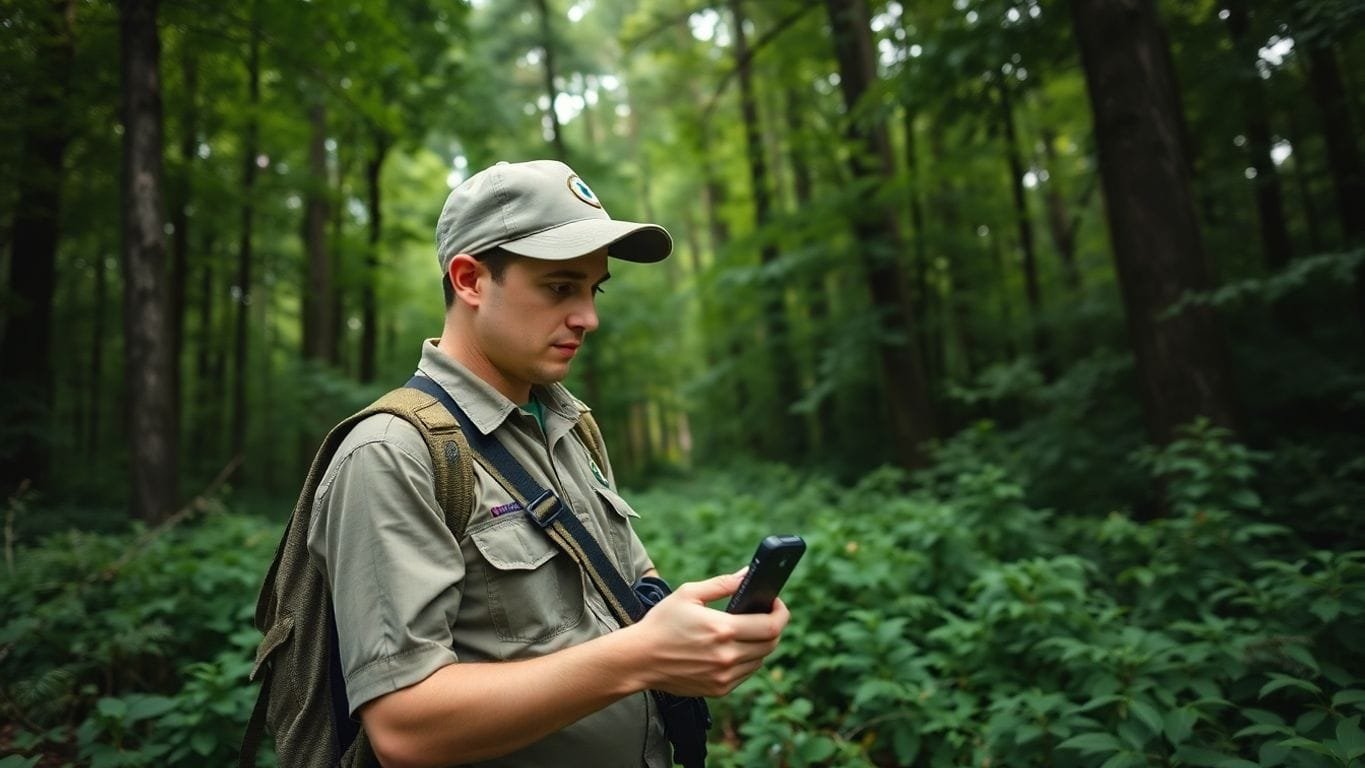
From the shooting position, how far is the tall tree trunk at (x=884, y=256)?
9609 millimetres

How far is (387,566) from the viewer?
4.15ft

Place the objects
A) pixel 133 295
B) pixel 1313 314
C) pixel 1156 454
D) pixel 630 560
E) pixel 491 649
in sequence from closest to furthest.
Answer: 1. pixel 491 649
2. pixel 630 560
3. pixel 1156 454
4. pixel 133 295
5. pixel 1313 314

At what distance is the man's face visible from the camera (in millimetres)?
1618

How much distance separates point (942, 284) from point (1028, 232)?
273 cm

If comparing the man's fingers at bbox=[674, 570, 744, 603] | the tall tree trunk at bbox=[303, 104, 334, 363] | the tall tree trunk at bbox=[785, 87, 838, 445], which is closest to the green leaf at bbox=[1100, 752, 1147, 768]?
the man's fingers at bbox=[674, 570, 744, 603]

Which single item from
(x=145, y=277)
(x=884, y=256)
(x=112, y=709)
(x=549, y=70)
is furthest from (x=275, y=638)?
(x=549, y=70)

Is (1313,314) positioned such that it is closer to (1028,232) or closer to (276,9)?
(1028,232)

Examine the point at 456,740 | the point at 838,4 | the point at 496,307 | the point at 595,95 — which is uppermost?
the point at 595,95

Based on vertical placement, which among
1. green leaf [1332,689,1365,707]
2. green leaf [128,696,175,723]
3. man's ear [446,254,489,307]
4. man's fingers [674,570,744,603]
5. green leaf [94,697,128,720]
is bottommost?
green leaf [1332,689,1365,707]

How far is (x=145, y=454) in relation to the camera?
6.20m

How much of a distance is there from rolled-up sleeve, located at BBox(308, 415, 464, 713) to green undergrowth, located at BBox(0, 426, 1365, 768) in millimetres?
2021

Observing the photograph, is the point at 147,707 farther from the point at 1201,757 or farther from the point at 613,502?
the point at 1201,757

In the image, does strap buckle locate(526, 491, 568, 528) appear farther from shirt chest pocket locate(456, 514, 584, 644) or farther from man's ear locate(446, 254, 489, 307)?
man's ear locate(446, 254, 489, 307)

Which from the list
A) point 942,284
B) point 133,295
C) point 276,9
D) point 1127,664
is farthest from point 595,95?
point 1127,664
